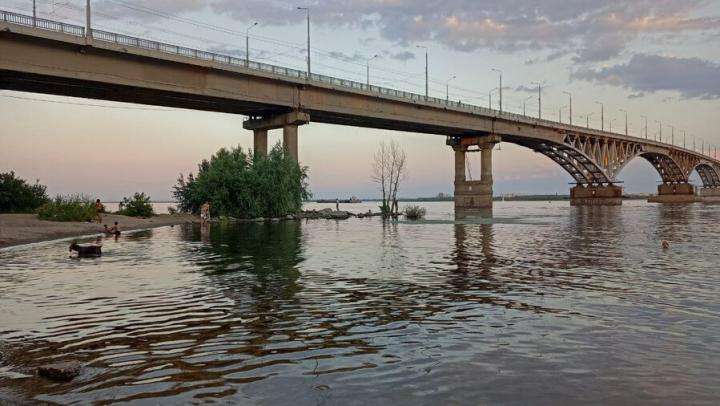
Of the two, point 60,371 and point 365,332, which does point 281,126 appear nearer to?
point 365,332

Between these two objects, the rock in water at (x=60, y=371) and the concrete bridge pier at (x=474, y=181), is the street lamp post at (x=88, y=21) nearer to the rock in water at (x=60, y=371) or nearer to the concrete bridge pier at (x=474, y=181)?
the rock in water at (x=60, y=371)

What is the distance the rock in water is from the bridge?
42.2 meters

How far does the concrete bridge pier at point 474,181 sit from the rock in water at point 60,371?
323ft

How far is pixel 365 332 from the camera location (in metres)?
10.0

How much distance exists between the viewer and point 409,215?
65188mm

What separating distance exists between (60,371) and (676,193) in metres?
199

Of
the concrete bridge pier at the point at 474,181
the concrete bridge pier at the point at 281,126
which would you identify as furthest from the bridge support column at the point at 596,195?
the concrete bridge pier at the point at 281,126

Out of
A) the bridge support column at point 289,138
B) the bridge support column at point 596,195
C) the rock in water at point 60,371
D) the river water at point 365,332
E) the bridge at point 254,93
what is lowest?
the river water at point 365,332

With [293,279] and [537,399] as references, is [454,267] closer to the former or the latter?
[293,279]

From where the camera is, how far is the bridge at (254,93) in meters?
44.9

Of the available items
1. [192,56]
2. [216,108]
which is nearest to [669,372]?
[192,56]

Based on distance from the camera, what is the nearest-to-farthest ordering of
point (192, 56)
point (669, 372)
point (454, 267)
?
point (669, 372)
point (454, 267)
point (192, 56)

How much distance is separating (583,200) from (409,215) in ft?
307

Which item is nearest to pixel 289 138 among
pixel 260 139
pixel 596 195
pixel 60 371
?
pixel 260 139
